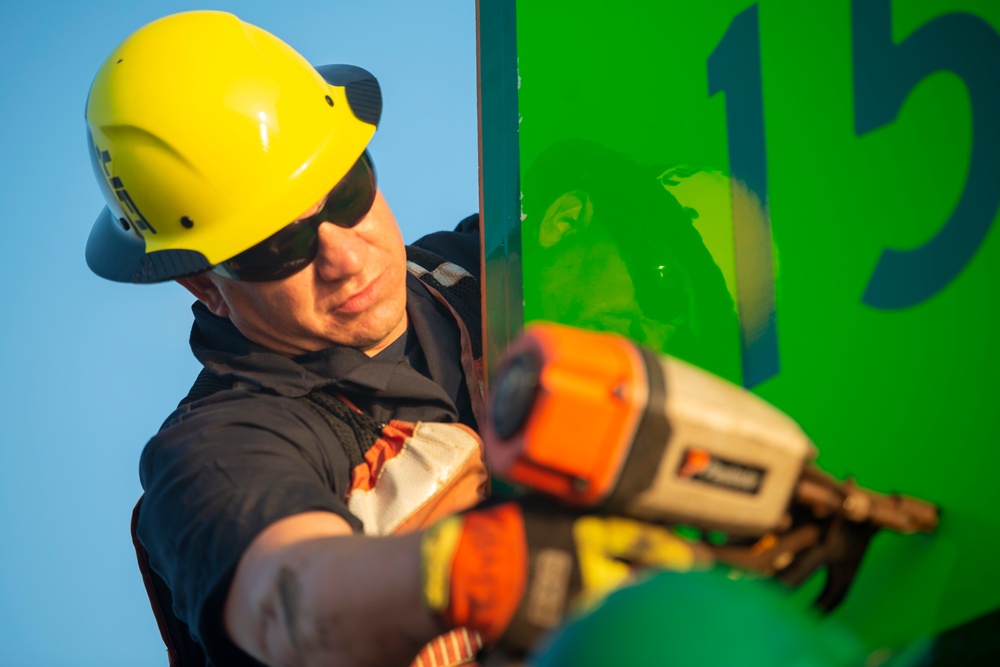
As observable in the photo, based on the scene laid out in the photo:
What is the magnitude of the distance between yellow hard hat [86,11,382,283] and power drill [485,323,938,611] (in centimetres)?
103

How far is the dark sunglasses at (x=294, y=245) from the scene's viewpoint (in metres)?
1.89

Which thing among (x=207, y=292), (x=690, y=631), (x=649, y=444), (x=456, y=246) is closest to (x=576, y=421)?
(x=649, y=444)

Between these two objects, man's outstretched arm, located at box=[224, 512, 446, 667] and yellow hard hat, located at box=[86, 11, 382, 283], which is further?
yellow hard hat, located at box=[86, 11, 382, 283]

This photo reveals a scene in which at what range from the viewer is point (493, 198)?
84.7 inches

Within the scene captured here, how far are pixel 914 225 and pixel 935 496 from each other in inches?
14.8

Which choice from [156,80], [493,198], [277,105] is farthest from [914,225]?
[156,80]

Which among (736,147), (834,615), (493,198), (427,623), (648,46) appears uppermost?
(648,46)

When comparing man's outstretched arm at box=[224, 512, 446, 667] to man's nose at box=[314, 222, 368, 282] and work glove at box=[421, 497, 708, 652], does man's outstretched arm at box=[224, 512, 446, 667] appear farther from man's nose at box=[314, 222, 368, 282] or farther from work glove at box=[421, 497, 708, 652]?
man's nose at box=[314, 222, 368, 282]

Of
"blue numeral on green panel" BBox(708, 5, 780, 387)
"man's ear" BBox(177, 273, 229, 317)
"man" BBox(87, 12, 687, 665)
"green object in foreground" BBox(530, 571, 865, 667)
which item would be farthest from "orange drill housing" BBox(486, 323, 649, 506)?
"man's ear" BBox(177, 273, 229, 317)

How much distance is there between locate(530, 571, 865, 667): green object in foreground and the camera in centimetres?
76

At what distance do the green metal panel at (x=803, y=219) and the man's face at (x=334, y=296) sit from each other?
9.3 inches

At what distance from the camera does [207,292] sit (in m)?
2.11

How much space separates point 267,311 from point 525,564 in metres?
1.18

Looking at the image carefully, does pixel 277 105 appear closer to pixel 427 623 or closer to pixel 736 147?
pixel 736 147
